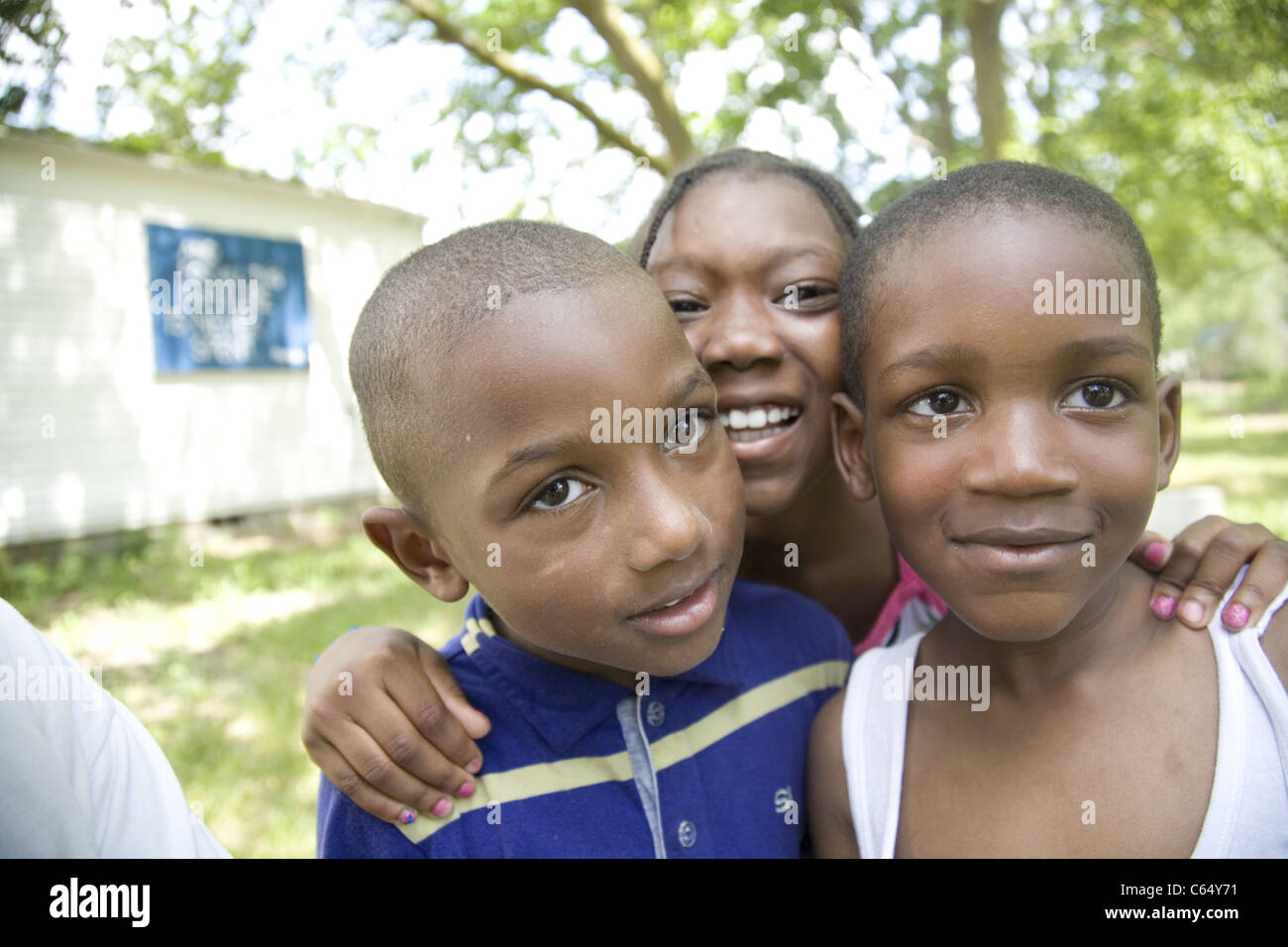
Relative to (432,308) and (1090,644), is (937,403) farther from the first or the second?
(432,308)

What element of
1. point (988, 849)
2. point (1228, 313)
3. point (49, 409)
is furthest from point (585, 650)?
point (1228, 313)

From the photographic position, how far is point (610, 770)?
150 cm

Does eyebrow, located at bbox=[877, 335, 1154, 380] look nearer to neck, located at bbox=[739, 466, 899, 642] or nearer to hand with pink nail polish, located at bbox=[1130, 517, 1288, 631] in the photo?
hand with pink nail polish, located at bbox=[1130, 517, 1288, 631]

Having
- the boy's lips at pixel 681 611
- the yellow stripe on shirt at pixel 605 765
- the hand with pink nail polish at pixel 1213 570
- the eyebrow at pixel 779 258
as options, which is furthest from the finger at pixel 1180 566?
the eyebrow at pixel 779 258

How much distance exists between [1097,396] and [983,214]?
351 mm

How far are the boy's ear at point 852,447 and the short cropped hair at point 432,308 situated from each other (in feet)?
1.55

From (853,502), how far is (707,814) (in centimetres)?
107

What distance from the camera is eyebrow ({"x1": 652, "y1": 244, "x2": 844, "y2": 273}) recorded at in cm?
194

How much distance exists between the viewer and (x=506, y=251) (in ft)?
4.72

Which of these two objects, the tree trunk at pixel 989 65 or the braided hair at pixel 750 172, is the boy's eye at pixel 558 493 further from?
the tree trunk at pixel 989 65

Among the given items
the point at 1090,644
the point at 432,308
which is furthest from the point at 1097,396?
the point at 432,308

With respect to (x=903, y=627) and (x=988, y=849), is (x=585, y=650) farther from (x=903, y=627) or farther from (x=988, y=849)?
(x=903, y=627)

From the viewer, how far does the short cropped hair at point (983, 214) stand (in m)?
1.46
